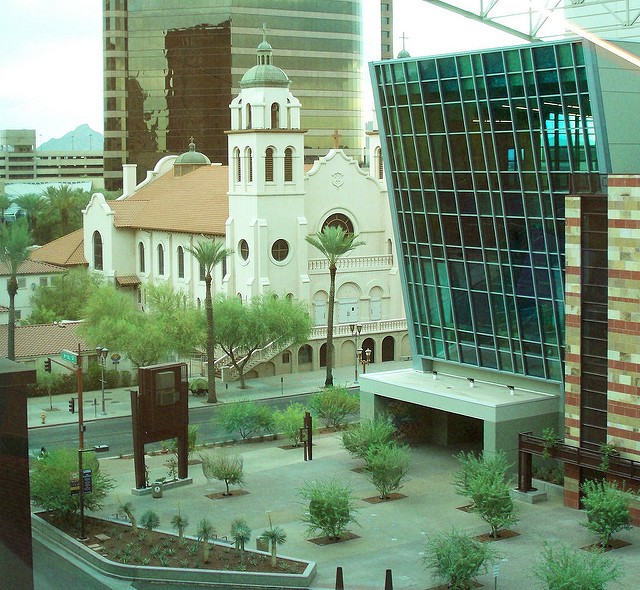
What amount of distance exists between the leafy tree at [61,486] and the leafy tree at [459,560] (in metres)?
10.2

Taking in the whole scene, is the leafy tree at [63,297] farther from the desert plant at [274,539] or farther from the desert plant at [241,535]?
the desert plant at [274,539]

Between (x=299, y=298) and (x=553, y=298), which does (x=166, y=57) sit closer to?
(x=299, y=298)

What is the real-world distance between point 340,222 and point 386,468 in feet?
113

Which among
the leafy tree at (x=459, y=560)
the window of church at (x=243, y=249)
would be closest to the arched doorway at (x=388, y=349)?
the window of church at (x=243, y=249)

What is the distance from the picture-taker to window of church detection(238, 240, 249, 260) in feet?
211

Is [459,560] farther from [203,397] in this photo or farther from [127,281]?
[127,281]

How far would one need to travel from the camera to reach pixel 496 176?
1484 inches

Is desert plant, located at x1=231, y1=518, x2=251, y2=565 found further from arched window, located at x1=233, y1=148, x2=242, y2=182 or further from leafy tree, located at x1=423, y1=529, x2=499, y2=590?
arched window, located at x1=233, y1=148, x2=242, y2=182

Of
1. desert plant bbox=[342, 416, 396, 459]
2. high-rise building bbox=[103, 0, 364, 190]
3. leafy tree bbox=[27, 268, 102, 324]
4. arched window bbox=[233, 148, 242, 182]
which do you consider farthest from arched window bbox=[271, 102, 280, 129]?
high-rise building bbox=[103, 0, 364, 190]

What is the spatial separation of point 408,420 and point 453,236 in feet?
22.8

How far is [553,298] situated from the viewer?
3700 centimetres

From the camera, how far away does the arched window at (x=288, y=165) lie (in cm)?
6438

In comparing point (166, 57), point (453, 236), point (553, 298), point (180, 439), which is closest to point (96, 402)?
point (180, 439)

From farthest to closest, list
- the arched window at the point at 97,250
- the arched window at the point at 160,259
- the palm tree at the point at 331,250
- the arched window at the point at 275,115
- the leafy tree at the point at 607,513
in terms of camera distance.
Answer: the arched window at the point at 97,250 < the arched window at the point at 160,259 < the arched window at the point at 275,115 < the palm tree at the point at 331,250 < the leafy tree at the point at 607,513
